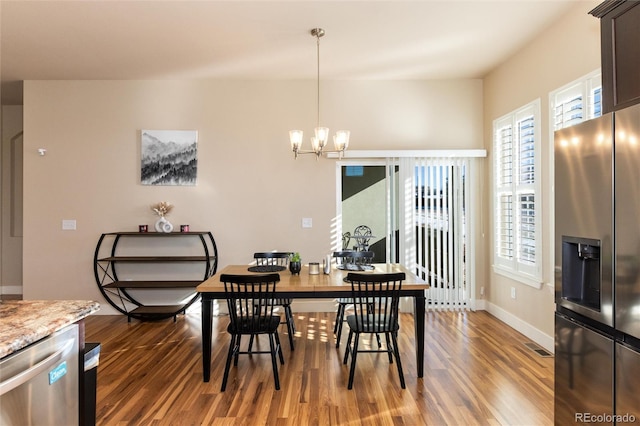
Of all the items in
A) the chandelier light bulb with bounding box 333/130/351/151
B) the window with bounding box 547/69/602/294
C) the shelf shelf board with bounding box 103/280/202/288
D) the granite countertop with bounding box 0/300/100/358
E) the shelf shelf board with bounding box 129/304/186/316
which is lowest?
the shelf shelf board with bounding box 129/304/186/316

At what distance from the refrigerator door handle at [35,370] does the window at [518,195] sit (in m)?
3.83

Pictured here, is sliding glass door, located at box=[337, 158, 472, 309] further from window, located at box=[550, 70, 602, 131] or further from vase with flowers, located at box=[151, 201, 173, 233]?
vase with flowers, located at box=[151, 201, 173, 233]

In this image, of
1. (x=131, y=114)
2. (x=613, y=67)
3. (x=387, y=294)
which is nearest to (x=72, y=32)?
(x=131, y=114)

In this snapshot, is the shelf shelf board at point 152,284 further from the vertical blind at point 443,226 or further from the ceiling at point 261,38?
the vertical blind at point 443,226

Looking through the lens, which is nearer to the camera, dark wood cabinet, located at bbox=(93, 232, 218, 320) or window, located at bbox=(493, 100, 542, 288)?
window, located at bbox=(493, 100, 542, 288)

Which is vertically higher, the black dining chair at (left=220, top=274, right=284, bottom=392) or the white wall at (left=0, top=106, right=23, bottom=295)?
the white wall at (left=0, top=106, right=23, bottom=295)

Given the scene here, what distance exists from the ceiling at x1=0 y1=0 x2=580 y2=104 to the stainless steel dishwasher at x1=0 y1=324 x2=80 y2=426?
2816 mm

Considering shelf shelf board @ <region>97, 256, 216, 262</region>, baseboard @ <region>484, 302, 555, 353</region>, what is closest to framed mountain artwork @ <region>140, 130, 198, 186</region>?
shelf shelf board @ <region>97, 256, 216, 262</region>

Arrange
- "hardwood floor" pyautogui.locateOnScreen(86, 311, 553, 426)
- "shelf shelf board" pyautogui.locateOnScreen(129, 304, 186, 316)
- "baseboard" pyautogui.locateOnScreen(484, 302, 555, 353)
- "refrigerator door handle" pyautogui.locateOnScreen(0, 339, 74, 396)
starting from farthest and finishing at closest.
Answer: "shelf shelf board" pyautogui.locateOnScreen(129, 304, 186, 316), "baseboard" pyautogui.locateOnScreen(484, 302, 555, 353), "hardwood floor" pyautogui.locateOnScreen(86, 311, 553, 426), "refrigerator door handle" pyautogui.locateOnScreen(0, 339, 74, 396)

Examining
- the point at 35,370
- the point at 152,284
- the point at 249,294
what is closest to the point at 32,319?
the point at 35,370

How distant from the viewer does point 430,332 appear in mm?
4000

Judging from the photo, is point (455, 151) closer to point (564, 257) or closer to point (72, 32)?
point (564, 257)

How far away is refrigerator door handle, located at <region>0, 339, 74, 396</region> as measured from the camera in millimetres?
1051

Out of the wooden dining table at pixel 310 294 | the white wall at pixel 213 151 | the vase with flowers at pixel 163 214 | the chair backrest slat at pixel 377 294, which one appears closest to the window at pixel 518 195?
the white wall at pixel 213 151
